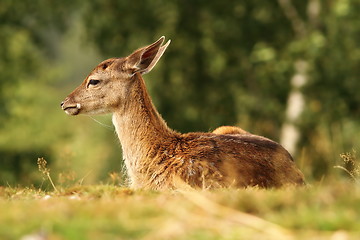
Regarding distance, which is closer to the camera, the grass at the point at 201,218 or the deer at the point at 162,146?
the grass at the point at 201,218

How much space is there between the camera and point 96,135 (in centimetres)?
3244

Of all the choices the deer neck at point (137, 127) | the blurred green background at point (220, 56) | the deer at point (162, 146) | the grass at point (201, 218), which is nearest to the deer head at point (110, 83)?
the deer at point (162, 146)

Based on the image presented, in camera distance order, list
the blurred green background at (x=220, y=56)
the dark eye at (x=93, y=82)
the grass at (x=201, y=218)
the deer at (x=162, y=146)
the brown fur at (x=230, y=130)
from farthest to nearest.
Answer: the blurred green background at (x=220, y=56)
the brown fur at (x=230, y=130)
the dark eye at (x=93, y=82)
the deer at (x=162, y=146)
the grass at (x=201, y=218)

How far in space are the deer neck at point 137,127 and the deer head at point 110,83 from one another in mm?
111

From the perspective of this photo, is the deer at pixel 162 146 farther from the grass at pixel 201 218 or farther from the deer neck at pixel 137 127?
the grass at pixel 201 218

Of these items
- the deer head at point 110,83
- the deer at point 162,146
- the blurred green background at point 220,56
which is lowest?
the deer at point 162,146

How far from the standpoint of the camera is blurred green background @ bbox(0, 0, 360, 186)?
1950cm

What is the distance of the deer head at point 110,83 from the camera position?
29.9 ft

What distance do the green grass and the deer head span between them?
3.69 metres

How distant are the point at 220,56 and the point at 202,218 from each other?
17940mm

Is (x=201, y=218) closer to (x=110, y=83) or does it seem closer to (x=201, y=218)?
(x=201, y=218)

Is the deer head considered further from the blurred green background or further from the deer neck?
the blurred green background

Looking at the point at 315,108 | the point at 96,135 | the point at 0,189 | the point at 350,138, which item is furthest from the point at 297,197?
the point at 96,135

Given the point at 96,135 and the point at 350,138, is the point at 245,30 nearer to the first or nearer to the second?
the point at 350,138
